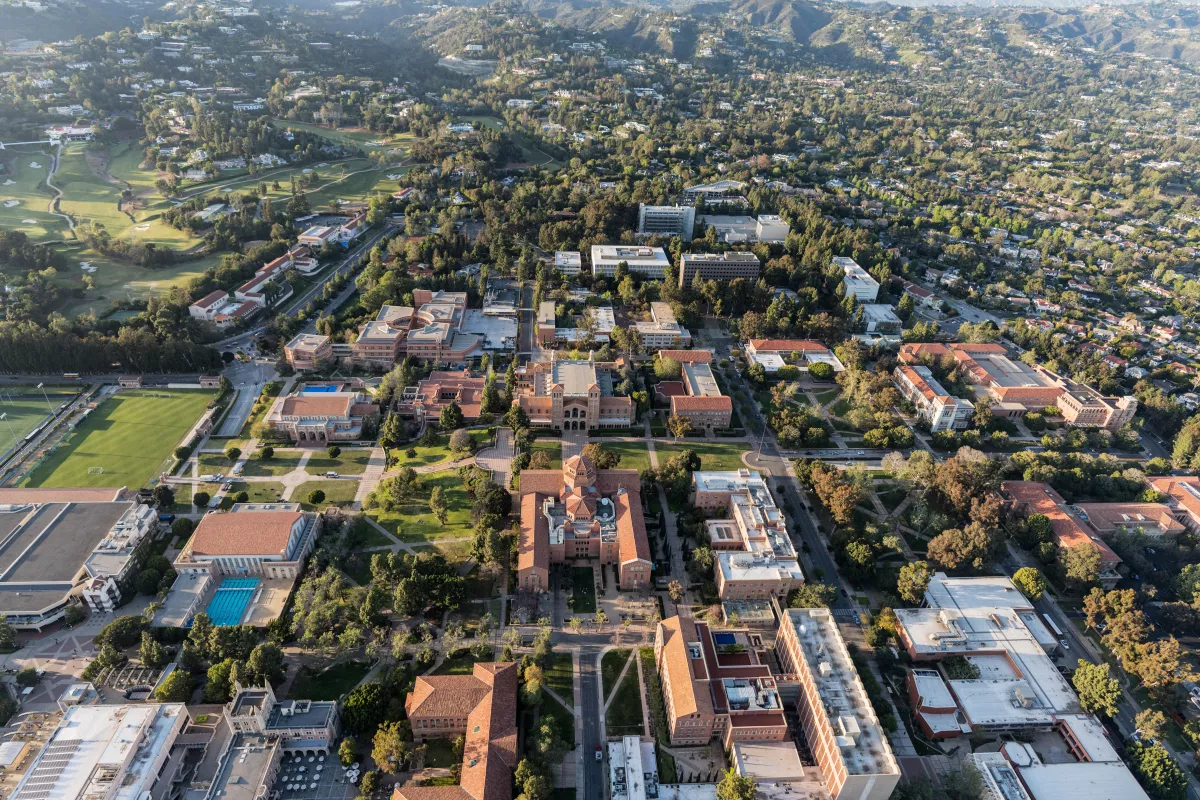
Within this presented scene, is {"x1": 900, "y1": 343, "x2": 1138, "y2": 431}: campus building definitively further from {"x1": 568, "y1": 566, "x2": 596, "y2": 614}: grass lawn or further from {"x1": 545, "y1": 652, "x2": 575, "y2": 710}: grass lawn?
{"x1": 545, "y1": 652, "x2": 575, "y2": 710}: grass lawn

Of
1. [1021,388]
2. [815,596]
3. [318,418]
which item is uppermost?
[1021,388]

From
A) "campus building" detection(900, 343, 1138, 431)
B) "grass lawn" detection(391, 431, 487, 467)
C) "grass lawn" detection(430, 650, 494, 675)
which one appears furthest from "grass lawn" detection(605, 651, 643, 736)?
"campus building" detection(900, 343, 1138, 431)

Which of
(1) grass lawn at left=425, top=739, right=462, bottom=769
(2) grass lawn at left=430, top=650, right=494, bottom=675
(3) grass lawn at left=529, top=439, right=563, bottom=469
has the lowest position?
(1) grass lawn at left=425, top=739, right=462, bottom=769

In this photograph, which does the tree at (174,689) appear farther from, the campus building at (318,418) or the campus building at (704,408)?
the campus building at (704,408)

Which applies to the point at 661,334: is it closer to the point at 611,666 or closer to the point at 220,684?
the point at 611,666

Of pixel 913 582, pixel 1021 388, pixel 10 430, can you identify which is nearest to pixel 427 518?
pixel 913 582

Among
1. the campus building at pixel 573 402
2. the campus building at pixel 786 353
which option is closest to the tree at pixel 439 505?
the campus building at pixel 573 402

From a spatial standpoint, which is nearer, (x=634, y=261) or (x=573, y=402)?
(x=573, y=402)

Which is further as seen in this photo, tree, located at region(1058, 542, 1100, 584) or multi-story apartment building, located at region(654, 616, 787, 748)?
tree, located at region(1058, 542, 1100, 584)
